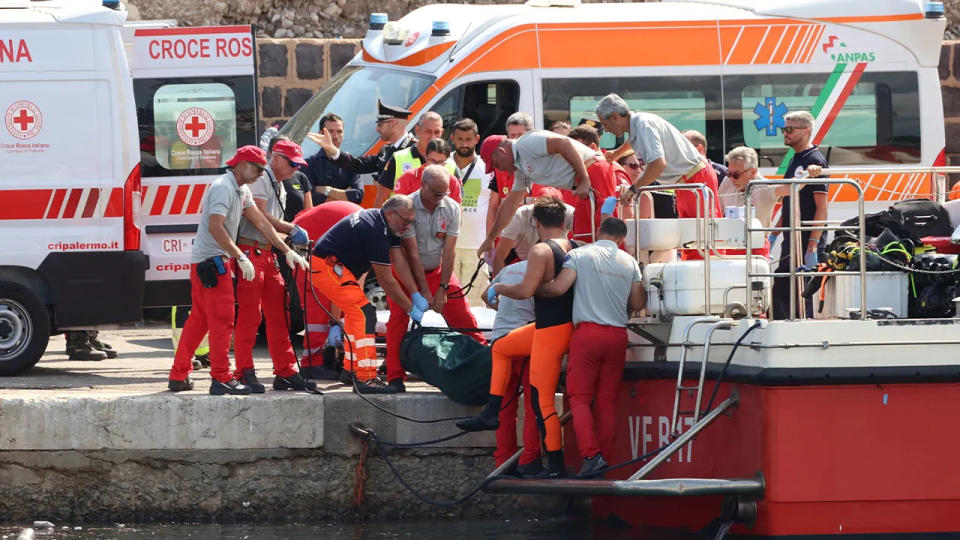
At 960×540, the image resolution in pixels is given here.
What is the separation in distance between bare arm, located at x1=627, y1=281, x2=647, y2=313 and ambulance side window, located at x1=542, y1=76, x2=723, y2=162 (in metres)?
4.18

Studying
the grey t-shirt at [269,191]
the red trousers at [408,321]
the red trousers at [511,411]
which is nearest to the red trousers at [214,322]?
the grey t-shirt at [269,191]

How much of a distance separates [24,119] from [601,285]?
4.45 metres

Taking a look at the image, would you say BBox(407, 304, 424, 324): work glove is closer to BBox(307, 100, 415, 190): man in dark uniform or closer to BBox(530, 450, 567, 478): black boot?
BBox(530, 450, 567, 478): black boot

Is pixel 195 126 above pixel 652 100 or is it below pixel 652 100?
below

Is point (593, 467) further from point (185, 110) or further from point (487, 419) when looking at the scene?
point (185, 110)

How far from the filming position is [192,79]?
1209cm

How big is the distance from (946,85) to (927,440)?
9.35 metres

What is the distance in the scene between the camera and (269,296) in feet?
33.8

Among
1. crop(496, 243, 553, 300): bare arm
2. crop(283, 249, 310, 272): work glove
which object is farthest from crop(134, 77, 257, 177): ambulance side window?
crop(496, 243, 553, 300): bare arm

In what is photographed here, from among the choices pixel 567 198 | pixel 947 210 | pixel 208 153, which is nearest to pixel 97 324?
pixel 208 153

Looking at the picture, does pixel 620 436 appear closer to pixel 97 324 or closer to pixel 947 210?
pixel 947 210

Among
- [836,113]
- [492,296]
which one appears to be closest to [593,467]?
[492,296]

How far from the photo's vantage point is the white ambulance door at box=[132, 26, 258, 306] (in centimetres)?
1205

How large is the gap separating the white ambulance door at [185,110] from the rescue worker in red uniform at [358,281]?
212 cm
